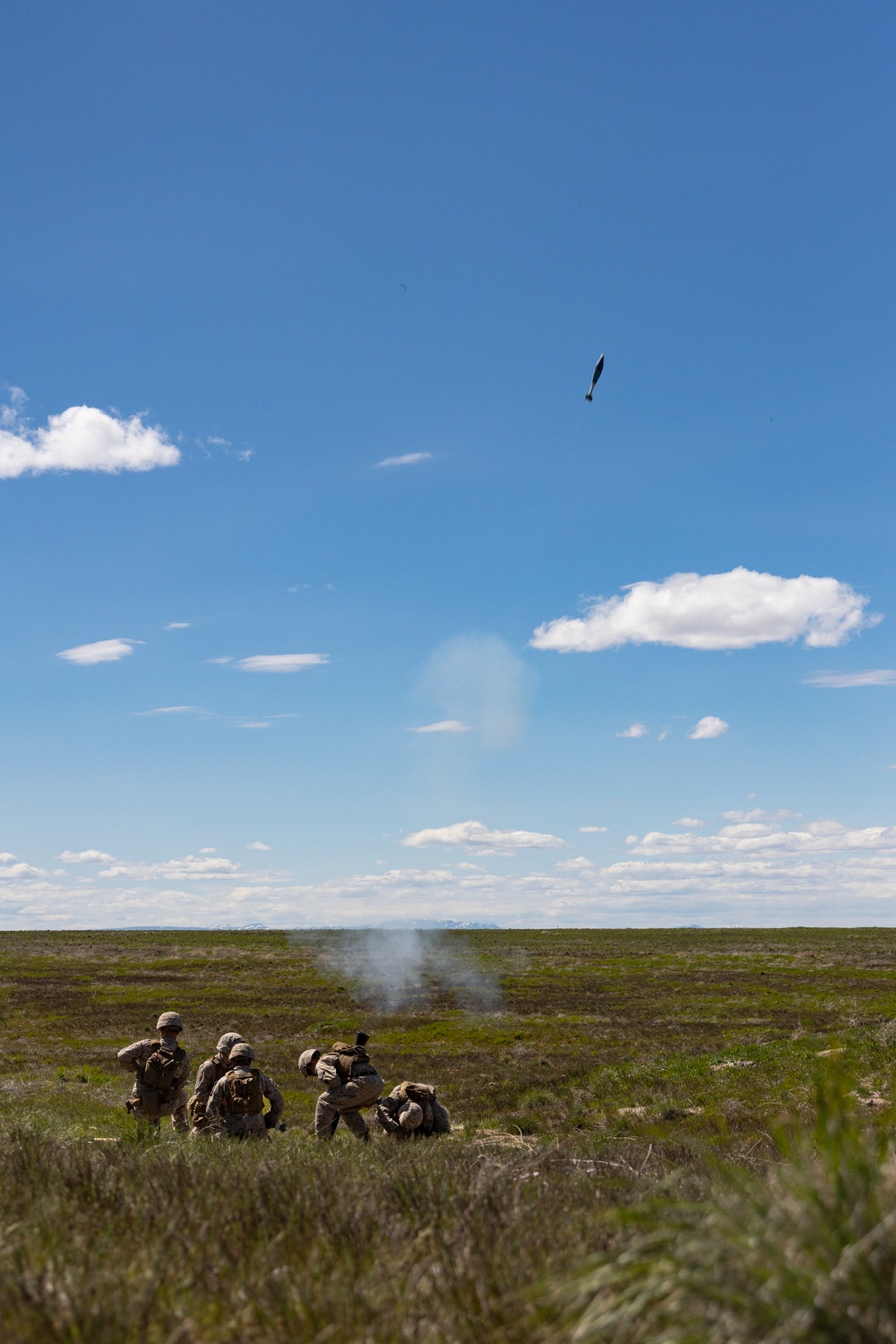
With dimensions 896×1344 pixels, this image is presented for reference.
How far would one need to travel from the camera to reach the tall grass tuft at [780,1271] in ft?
8.19

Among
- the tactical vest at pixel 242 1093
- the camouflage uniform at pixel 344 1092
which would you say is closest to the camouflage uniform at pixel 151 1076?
the tactical vest at pixel 242 1093

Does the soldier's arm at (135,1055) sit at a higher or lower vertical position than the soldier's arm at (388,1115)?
higher

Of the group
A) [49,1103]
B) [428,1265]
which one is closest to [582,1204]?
[428,1265]

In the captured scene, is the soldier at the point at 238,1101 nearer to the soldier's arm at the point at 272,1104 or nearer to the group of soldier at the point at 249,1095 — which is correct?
the group of soldier at the point at 249,1095

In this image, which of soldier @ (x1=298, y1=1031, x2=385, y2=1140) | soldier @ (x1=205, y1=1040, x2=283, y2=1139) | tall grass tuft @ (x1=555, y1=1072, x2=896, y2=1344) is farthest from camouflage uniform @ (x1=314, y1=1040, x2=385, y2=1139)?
tall grass tuft @ (x1=555, y1=1072, x2=896, y2=1344)

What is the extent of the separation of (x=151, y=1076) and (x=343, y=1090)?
276 centimetres

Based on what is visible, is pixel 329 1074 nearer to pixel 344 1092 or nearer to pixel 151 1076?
pixel 344 1092

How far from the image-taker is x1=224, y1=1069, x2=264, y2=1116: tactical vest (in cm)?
1069

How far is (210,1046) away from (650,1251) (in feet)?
86.6

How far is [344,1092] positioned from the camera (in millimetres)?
11438

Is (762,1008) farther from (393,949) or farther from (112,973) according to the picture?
(112,973)

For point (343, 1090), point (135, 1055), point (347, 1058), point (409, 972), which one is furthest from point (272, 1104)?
point (409, 972)

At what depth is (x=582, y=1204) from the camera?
17.5 ft

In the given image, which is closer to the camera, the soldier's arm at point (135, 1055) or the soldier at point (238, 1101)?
the soldier at point (238, 1101)
